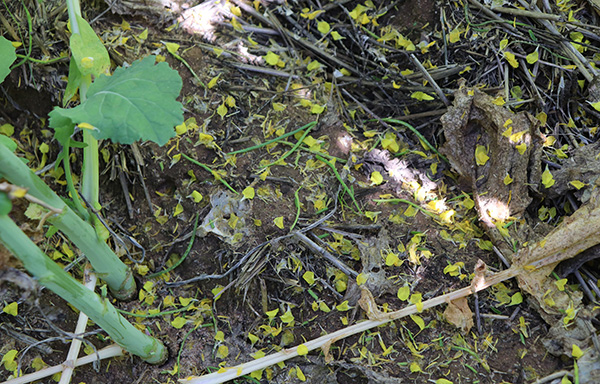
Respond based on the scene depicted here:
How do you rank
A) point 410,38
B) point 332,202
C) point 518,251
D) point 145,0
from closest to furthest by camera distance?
point 518,251
point 332,202
point 145,0
point 410,38

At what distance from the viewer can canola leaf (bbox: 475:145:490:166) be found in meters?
2.08

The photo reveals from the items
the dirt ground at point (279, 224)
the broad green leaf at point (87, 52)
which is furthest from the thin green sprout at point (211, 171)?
the broad green leaf at point (87, 52)

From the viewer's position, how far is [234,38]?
2.26 metres

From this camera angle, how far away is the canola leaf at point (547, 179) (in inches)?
76.5

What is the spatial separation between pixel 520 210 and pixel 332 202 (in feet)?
2.64

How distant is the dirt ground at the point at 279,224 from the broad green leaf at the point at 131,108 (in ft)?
2.04

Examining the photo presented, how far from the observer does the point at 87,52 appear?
1.63 m

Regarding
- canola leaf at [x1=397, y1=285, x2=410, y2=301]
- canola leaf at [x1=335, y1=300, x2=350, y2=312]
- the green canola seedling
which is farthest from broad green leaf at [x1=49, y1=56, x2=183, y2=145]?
canola leaf at [x1=397, y1=285, x2=410, y2=301]

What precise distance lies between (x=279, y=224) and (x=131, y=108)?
2.64 feet

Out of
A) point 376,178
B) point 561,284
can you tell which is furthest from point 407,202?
point 561,284

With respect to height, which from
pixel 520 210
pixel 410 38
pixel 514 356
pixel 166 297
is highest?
pixel 410 38

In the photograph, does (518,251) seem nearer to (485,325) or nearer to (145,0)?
(485,325)

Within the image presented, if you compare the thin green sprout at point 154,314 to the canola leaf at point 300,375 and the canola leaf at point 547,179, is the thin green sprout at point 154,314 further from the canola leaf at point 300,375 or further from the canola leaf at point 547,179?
the canola leaf at point 547,179

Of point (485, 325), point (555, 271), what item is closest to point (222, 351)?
point (485, 325)
